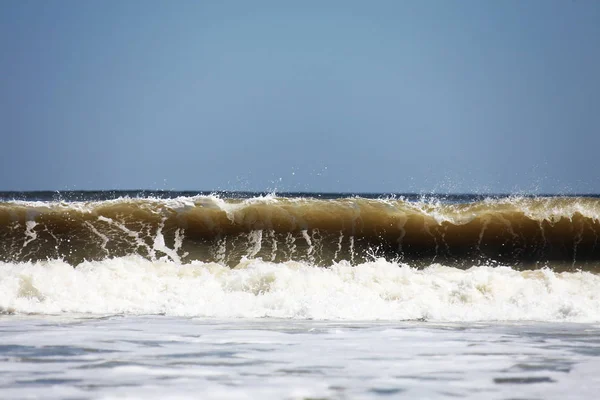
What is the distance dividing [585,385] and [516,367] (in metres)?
0.68

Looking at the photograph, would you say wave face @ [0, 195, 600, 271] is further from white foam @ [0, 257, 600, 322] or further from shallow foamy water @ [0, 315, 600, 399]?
shallow foamy water @ [0, 315, 600, 399]

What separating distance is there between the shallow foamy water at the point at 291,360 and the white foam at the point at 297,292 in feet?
3.43

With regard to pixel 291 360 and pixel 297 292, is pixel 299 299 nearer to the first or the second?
pixel 297 292

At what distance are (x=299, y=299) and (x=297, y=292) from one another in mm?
595

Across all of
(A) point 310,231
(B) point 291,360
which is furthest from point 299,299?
(A) point 310,231

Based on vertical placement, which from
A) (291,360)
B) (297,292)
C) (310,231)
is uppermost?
(310,231)

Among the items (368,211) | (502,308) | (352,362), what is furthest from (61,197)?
(352,362)

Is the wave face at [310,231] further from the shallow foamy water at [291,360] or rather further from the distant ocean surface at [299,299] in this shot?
the shallow foamy water at [291,360]

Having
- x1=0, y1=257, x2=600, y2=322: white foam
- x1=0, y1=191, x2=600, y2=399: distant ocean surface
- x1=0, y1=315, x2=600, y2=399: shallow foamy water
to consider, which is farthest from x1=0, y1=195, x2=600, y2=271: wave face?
x1=0, y1=315, x2=600, y2=399: shallow foamy water

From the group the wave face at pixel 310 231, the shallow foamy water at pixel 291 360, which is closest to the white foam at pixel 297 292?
the shallow foamy water at pixel 291 360

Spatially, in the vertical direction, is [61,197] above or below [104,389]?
above

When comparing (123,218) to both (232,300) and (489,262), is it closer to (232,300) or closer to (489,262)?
(232,300)

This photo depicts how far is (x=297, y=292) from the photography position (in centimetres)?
1033

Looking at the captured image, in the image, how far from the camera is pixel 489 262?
45.8ft
